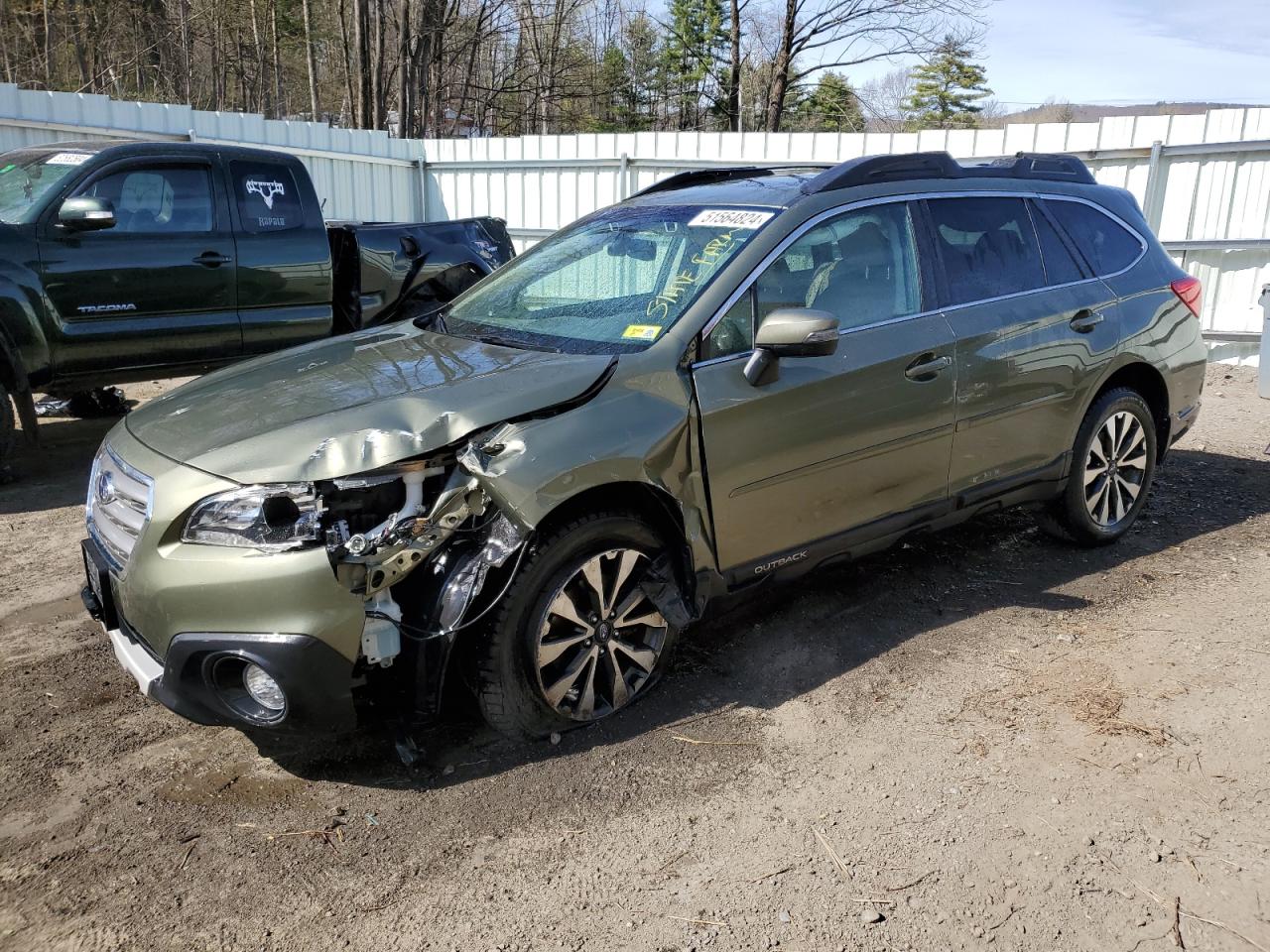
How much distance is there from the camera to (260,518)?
2.85m

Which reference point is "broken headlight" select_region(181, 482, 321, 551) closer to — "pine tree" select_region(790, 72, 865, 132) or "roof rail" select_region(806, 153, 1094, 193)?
"roof rail" select_region(806, 153, 1094, 193)

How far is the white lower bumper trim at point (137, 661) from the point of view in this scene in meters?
2.95

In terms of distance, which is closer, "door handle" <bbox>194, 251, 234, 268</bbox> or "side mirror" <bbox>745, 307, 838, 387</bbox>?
"side mirror" <bbox>745, 307, 838, 387</bbox>

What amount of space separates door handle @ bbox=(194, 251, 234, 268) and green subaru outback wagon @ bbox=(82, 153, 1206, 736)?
314cm

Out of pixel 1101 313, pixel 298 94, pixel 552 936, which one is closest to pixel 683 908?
pixel 552 936

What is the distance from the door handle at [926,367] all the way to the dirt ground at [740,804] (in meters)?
1.12

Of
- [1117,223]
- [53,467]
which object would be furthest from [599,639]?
[53,467]

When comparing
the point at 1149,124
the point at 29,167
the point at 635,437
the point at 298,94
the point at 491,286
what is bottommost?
the point at 635,437

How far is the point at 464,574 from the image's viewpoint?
9.89 feet

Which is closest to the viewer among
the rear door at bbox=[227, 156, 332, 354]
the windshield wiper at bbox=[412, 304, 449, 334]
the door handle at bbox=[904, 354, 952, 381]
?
the door handle at bbox=[904, 354, 952, 381]

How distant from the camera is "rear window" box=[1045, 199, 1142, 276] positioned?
16.1 ft

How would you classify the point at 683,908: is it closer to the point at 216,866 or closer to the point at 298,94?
the point at 216,866

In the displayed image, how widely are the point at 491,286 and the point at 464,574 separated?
1928 millimetres

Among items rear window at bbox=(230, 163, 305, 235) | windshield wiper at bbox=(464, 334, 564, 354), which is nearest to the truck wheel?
rear window at bbox=(230, 163, 305, 235)
